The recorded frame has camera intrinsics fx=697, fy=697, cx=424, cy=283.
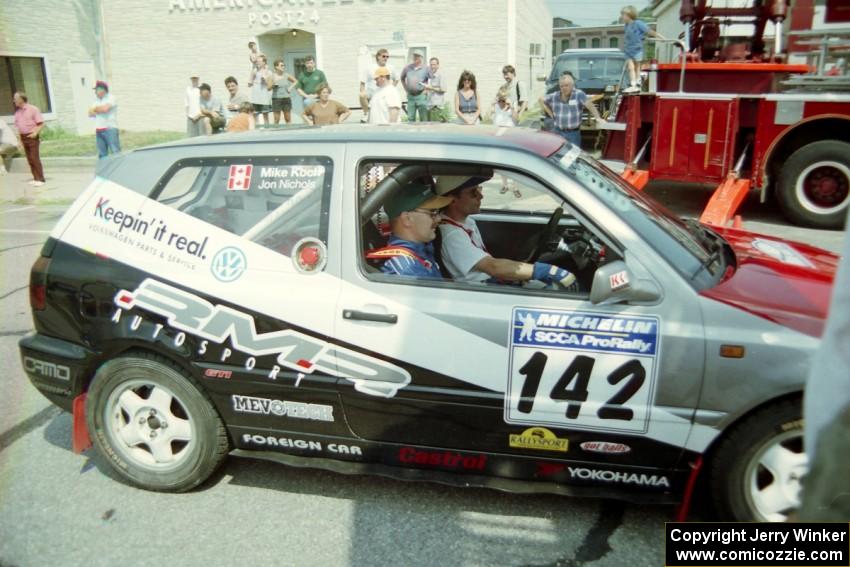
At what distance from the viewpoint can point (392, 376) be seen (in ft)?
9.36

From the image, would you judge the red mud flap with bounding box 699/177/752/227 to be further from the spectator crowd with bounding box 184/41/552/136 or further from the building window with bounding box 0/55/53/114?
the building window with bounding box 0/55/53/114

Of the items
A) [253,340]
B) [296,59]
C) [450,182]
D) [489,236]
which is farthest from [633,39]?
[296,59]

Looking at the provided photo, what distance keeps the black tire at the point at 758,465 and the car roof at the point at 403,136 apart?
4.36 ft

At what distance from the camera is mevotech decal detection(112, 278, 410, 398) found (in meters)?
2.87

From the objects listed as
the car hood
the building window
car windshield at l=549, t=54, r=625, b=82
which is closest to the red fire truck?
the car hood

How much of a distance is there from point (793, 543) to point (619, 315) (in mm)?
935

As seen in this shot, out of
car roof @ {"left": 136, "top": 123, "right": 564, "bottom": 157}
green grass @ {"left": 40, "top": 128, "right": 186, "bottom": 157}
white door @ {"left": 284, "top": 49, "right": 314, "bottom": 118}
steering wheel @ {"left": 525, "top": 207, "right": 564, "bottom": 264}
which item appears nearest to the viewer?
car roof @ {"left": 136, "top": 123, "right": 564, "bottom": 157}

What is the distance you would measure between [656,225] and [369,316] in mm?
1287

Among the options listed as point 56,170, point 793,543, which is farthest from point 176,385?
point 56,170

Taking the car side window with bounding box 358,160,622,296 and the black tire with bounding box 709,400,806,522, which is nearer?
the black tire with bounding box 709,400,806,522

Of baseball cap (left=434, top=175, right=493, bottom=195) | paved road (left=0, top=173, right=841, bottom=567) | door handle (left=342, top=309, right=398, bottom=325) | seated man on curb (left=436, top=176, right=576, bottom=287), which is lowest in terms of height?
paved road (left=0, top=173, right=841, bottom=567)

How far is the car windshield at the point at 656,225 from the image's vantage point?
9.09 ft

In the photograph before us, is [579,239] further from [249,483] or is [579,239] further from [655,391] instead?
[249,483]

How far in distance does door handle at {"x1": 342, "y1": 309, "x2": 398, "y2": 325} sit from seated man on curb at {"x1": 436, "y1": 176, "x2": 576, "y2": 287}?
1.96ft
